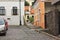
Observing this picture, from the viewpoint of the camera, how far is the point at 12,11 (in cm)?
5475

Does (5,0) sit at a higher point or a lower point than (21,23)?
higher

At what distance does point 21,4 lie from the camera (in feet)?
179

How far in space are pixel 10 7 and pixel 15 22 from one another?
12.0 ft

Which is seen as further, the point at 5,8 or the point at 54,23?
the point at 5,8

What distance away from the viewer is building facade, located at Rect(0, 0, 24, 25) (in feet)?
177

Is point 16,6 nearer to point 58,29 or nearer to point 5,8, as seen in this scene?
point 5,8

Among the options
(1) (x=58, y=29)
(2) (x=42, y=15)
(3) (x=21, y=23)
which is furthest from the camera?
(3) (x=21, y=23)

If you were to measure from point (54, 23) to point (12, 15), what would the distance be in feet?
104

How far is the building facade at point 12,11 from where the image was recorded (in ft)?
177

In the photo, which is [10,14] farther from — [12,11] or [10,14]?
[12,11]

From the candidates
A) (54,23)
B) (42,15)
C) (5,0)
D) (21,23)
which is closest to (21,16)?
(21,23)

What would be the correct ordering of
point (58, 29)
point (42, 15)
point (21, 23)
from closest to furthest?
point (58, 29)
point (42, 15)
point (21, 23)

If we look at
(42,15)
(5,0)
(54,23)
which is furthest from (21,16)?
(54,23)

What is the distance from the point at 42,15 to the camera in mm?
40875
